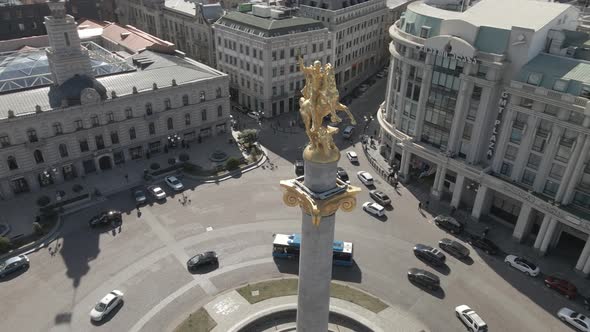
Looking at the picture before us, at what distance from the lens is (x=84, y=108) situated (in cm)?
7925

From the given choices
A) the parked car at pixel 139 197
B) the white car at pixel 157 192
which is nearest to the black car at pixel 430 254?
the white car at pixel 157 192

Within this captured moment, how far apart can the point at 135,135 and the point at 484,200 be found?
66.8 m

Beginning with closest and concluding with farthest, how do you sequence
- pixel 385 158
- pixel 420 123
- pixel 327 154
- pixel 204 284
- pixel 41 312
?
1. pixel 327 154
2. pixel 41 312
3. pixel 204 284
4. pixel 420 123
5. pixel 385 158

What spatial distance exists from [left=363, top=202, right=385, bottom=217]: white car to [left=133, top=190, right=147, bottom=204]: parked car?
3873cm

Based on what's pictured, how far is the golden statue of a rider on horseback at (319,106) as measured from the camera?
3198 centimetres

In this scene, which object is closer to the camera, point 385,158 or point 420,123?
point 420,123

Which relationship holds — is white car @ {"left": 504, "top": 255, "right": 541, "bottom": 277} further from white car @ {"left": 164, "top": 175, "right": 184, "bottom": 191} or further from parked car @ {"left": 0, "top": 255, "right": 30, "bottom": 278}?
parked car @ {"left": 0, "top": 255, "right": 30, "bottom": 278}

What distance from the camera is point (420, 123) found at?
261ft

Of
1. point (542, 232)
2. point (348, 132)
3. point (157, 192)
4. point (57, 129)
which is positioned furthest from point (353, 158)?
point (57, 129)

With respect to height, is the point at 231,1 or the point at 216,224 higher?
the point at 231,1

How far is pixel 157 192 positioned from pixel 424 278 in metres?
47.5

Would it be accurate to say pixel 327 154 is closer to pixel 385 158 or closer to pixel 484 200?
pixel 484 200

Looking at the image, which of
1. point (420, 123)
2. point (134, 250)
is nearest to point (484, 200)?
point (420, 123)

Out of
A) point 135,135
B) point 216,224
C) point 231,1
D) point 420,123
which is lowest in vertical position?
point 216,224
